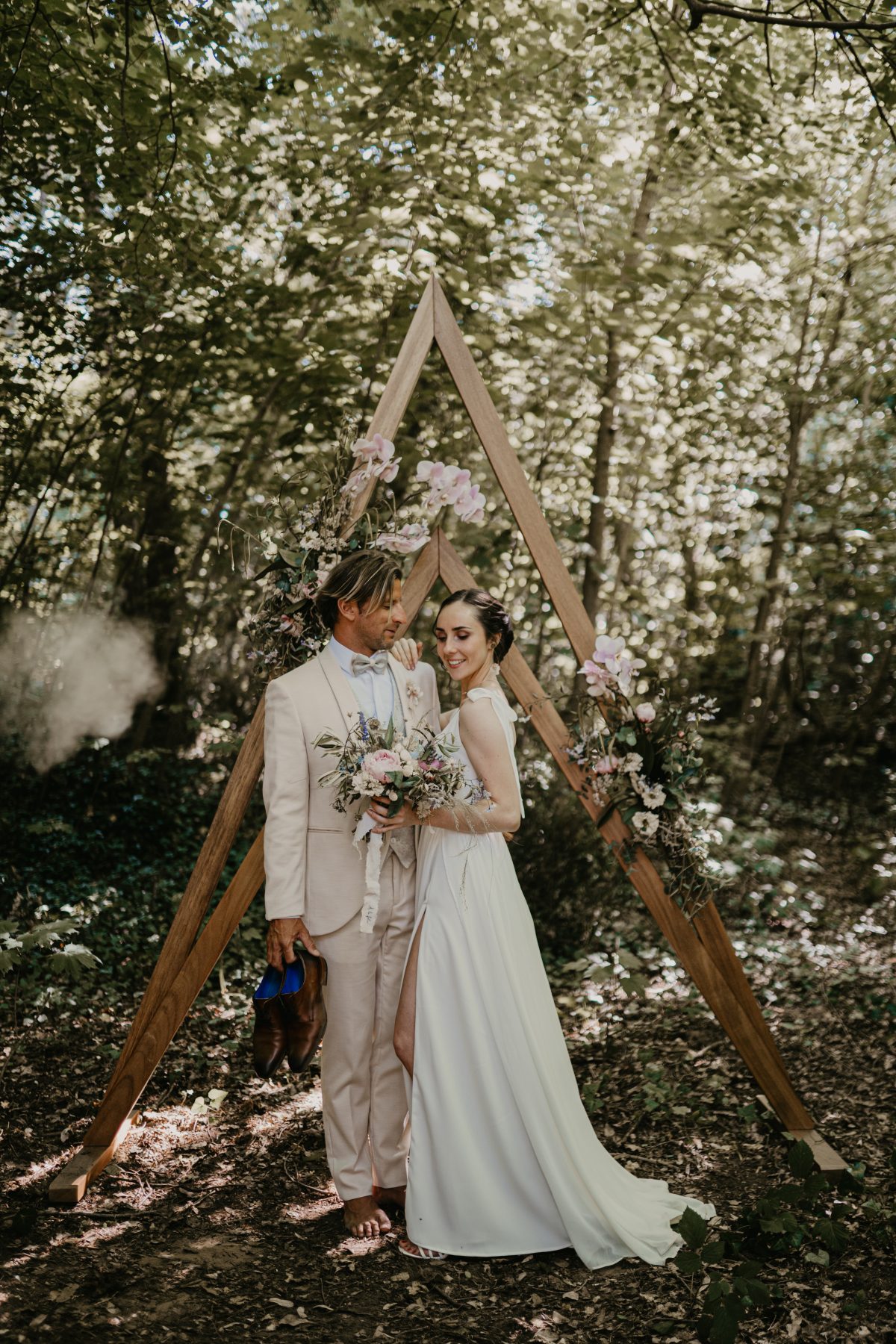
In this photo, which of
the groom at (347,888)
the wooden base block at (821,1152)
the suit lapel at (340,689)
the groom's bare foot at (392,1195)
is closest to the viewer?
the groom at (347,888)

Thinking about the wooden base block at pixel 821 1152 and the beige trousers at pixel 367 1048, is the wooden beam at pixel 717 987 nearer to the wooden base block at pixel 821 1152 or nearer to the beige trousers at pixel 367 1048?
the wooden base block at pixel 821 1152

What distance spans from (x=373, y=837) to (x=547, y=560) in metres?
1.23

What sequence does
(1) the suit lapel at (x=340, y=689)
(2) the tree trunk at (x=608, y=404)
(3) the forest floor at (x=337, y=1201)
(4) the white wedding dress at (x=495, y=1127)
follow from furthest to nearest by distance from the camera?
1. (2) the tree trunk at (x=608, y=404)
2. (1) the suit lapel at (x=340, y=689)
3. (4) the white wedding dress at (x=495, y=1127)
4. (3) the forest floor at (x=337, y=1201)

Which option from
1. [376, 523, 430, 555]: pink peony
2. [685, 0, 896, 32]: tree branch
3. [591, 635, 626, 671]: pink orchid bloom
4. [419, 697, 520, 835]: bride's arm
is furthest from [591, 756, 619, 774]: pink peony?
[685, 0, 896, 32]: tree branch

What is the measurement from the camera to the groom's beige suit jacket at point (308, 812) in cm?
307

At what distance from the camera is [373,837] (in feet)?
10.3

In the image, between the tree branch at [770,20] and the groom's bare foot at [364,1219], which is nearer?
the groom's bare foot at [364,1219]

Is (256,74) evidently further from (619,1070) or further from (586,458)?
(619,1070)

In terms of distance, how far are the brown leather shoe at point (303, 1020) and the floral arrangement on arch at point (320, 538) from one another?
40.2 inches

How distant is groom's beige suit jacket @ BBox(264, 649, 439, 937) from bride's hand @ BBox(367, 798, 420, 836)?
0.47 ft

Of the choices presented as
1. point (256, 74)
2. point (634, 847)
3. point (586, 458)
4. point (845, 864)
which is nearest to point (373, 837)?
point (634, 847)

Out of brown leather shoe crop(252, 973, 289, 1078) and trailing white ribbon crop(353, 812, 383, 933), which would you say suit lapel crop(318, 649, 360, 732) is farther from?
brown leather shoe crop(252, 973, 289, 1078)

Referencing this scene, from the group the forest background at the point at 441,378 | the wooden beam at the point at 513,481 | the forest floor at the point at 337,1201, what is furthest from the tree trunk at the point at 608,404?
the wooden beam at the point at 513,481

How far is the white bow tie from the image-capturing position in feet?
10.7
